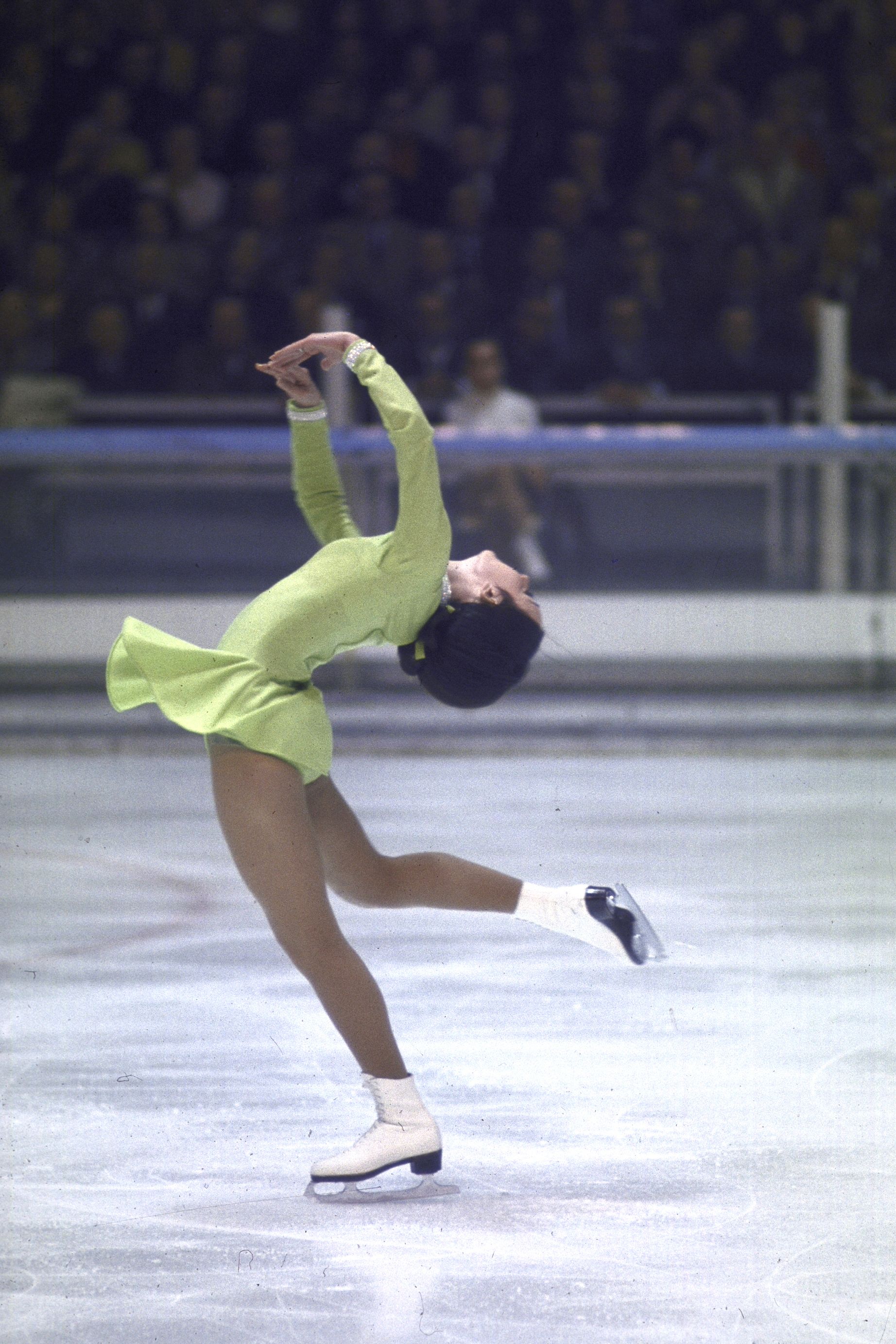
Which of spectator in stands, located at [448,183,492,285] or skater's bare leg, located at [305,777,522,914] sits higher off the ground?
spectator in stands, located at [448,183,492,285]

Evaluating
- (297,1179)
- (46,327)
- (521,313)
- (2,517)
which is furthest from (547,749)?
(297,1179)

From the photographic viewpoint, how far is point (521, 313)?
37.1ft

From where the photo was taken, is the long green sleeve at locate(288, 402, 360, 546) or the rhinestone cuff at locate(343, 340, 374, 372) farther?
the long green sleeve at locate(288, 402, 360, 546)

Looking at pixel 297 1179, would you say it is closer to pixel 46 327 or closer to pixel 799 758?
pixel 799 758

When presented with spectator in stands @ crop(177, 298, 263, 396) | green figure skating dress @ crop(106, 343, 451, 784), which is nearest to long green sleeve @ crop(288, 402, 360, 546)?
green figure skating dress @ crop(106, 343, 451, 784)

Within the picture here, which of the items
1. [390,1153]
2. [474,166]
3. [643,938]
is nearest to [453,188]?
[474,166]

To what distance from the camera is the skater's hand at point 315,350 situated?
3.38 metres

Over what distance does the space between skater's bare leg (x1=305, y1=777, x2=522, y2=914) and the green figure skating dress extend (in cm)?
12

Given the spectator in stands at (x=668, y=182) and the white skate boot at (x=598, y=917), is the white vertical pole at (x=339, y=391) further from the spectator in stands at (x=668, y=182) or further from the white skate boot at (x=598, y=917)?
the white skate boot at (x=598, y=917)

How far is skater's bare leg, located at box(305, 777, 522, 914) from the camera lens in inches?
134

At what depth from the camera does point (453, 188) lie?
12562 mm

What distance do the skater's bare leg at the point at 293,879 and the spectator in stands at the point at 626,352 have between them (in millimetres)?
7529

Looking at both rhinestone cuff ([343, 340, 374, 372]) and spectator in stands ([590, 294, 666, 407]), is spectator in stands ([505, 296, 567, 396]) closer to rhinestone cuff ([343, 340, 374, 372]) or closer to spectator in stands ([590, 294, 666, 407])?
spectator in stands ([590, 294, 666, 407])

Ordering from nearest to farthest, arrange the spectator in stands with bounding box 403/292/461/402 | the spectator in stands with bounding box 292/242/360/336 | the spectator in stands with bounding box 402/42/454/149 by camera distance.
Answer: the spectator in stands with bounding box 403/292/461/402 < the spectator in stands with bounding box 292/242/360/336 < the spectator in stands with bounding box 402/42/454/149
